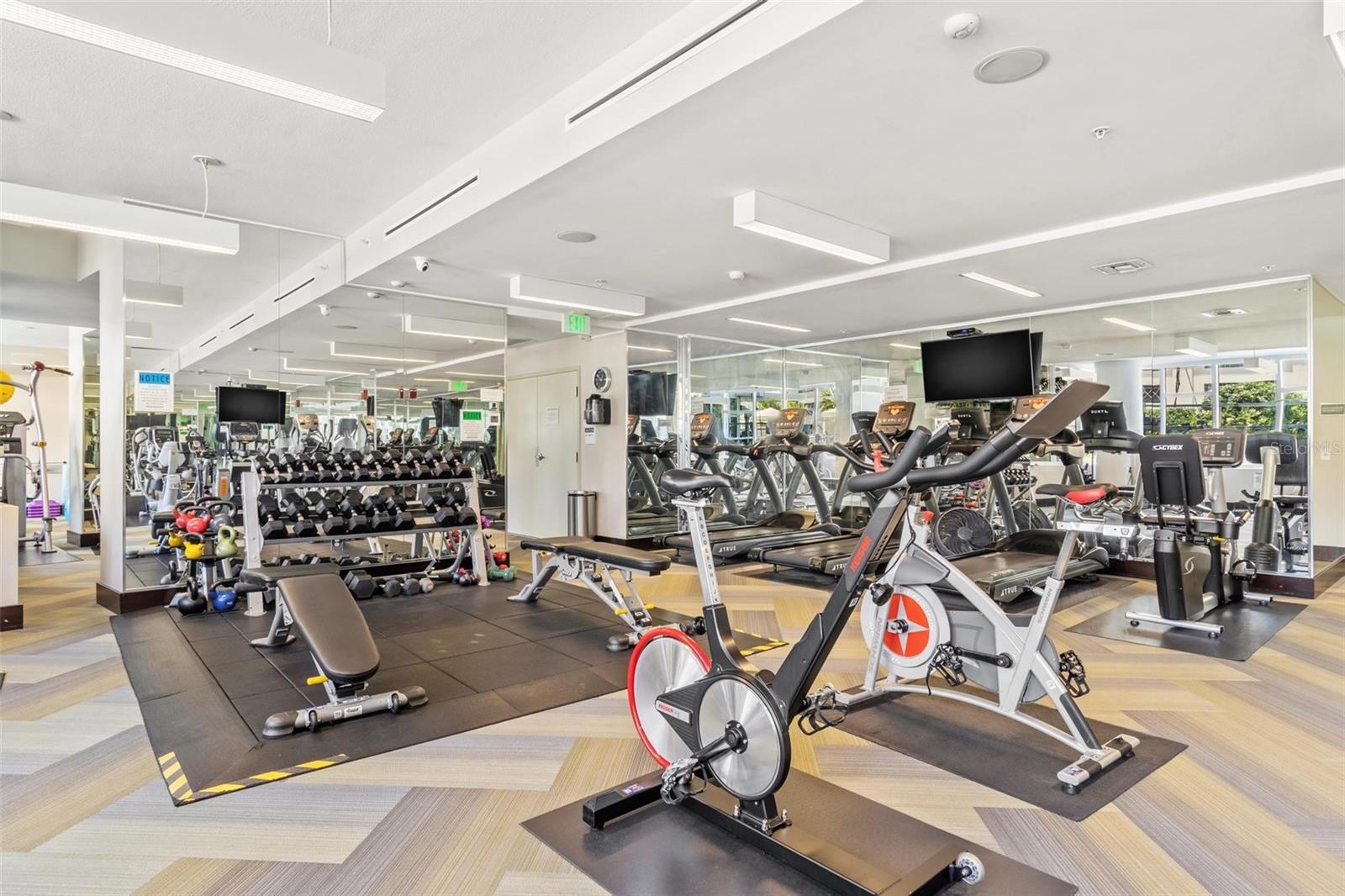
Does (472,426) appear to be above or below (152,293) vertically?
below

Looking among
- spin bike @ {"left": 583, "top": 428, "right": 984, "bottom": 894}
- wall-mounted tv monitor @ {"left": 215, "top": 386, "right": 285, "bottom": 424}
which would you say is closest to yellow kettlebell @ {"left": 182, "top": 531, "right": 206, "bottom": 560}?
wall-mounted tv monitor @ {"left": 215, "top": 386, "right": 285, "bottom": 424}

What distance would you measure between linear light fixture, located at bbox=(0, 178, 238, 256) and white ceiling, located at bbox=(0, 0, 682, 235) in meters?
0.28

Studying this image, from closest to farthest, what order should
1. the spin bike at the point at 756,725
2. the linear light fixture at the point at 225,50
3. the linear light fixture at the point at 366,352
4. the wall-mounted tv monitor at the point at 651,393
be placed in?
the spin bike at the point at 756,725 → the linear light fixture at the point at 225,50 → the linear light fixture at the point at 366,352 → the wall-mounted tv monitor at the point at 651,393

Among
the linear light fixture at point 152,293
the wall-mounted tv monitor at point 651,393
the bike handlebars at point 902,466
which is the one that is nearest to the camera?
the bike handlebars at point 902,466

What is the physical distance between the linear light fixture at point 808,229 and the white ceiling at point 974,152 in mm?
95

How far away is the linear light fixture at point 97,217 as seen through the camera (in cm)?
430

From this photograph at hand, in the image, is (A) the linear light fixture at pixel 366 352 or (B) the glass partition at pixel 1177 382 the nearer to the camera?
(B) the glass partition at pixel 1177 382

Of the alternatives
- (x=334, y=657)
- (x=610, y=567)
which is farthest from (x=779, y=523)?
(x=334, y=657)

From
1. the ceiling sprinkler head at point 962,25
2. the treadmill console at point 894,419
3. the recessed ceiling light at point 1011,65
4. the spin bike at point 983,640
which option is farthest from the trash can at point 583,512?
the ceiling sprinkler head at point 962,25

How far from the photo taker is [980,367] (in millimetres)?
7215

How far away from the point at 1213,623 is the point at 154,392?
25.6 feet

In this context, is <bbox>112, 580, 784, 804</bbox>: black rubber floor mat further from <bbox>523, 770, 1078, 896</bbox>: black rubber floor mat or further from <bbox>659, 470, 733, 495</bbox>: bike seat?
<bbox>659, 470, 733, 495</bbox>: bike seat

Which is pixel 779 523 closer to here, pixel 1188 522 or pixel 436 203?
pixel 1188 522

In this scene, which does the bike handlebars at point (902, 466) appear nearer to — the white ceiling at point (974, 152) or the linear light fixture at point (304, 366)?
the white ceiling at point (974, 152)
